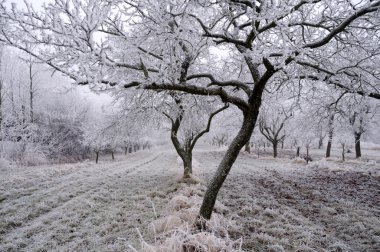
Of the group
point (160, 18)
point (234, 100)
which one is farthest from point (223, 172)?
point (160, 18)

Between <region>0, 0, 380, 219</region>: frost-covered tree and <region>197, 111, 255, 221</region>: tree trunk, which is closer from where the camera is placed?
<region>0, 0, 380, 219</region>: frost-covered tree

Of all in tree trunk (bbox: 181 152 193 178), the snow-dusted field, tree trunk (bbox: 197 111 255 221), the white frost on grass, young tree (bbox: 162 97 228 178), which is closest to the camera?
→ the white frost on grass

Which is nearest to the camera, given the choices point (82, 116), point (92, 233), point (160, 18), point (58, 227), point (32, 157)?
point (160, 18)

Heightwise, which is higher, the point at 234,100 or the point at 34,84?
the point at 34,84

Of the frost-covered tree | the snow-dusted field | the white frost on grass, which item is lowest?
Answer: the snow-dusted field

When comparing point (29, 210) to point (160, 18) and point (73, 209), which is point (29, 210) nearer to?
point (73, 209)

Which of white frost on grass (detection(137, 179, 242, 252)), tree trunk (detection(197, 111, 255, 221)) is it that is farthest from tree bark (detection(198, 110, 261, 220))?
white frost on grass (detection(137, 179, 242, 252))

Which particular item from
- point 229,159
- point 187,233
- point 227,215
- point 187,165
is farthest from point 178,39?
point 187,165

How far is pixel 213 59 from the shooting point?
945 cm

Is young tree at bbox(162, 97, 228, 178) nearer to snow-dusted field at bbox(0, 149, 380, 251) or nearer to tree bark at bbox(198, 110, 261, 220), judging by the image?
snow-dusted field at bbox(0, 149, 380, 251)

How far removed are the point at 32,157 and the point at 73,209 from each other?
1717 cm

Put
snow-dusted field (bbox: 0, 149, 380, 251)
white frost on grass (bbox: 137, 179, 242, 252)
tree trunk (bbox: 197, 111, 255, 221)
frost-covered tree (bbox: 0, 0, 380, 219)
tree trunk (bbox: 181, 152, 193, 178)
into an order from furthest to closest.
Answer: tree trunk (bbox: 181, 152, 193, 178) → snow-dusted field (bbox: 0, 149, 380, 251) → tree trunk (bbox: 197, 111, 255, 221) → white frost on grass (bbox: 137, 179, 242, 252) → frost-covered tree (bbox: 0, 0, 380, 219)

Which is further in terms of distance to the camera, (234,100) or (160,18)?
(234,100)

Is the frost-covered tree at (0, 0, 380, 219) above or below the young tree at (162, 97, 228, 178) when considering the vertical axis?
above
